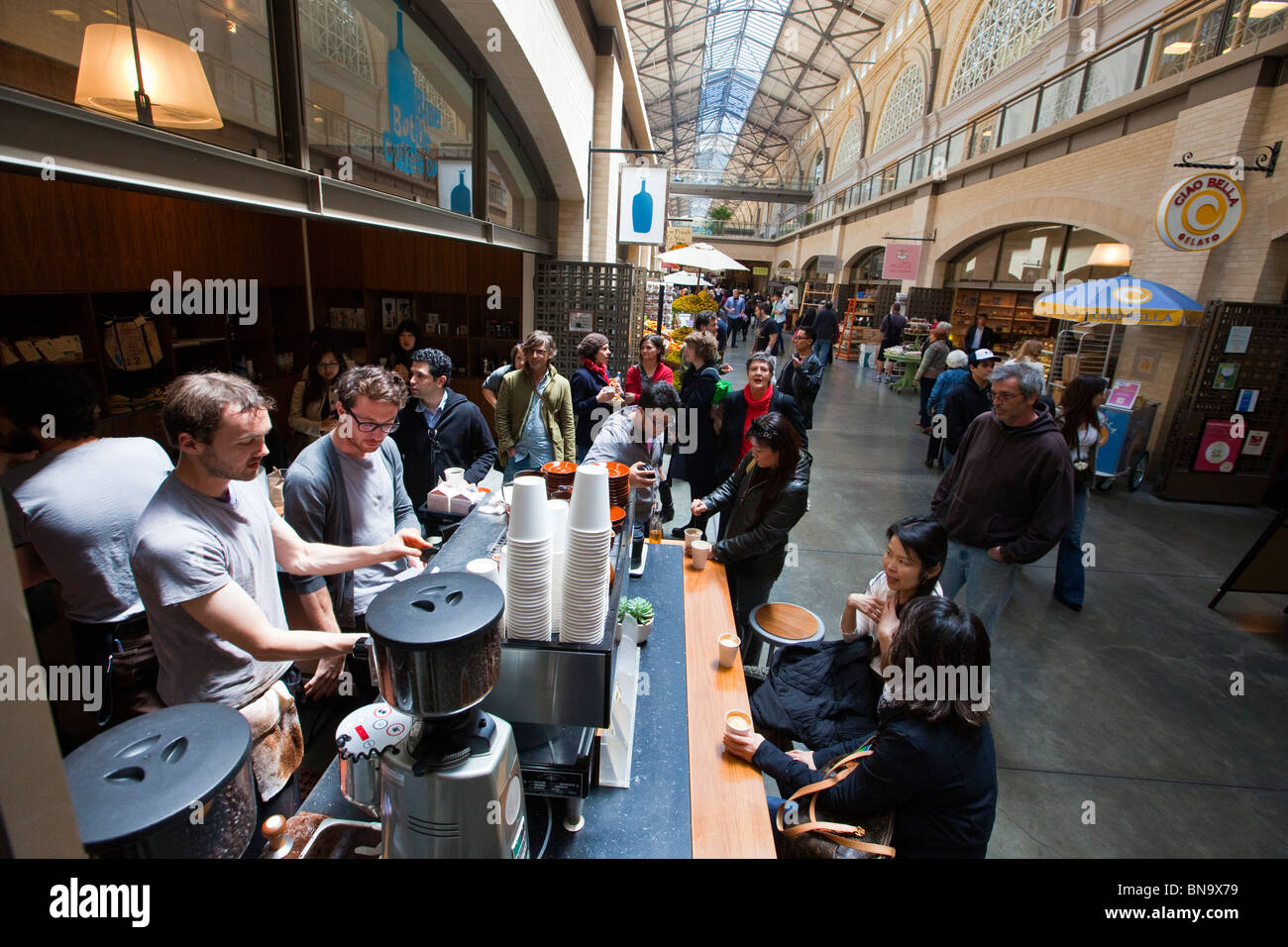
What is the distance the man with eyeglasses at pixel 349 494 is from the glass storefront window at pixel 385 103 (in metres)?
1.61

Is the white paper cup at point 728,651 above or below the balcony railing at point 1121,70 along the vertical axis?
below

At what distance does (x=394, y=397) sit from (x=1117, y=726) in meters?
4.55

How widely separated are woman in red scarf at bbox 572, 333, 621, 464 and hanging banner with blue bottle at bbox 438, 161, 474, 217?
160cm

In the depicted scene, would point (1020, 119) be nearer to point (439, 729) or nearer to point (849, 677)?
point (849, 677)

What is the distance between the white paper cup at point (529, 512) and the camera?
137cm

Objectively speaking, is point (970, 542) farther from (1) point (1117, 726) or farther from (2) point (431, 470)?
(2) point (431, 470)

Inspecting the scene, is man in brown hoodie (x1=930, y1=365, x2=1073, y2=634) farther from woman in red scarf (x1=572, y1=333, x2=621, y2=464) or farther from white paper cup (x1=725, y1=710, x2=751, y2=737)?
woman in red scarf (x1=572, y1=333, x2=621, y2=464)

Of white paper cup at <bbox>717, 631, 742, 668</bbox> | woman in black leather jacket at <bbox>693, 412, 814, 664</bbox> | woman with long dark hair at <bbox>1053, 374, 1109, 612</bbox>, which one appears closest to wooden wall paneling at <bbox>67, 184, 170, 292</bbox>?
woman in black leather jacket at <bbox>693, 412, 814, 664</bbox>

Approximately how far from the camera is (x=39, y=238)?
4109 millimetres

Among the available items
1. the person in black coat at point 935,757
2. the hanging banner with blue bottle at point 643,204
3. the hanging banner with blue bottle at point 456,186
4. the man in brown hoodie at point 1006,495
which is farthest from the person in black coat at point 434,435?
the hanging banner with blue bottle at point 643,204

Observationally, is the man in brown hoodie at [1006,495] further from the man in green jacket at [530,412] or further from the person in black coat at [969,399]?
the man in green jacket at [530,412]

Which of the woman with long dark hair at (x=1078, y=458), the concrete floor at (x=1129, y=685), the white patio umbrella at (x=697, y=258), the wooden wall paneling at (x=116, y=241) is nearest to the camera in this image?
the concrete floor at (x=1129, y=685)

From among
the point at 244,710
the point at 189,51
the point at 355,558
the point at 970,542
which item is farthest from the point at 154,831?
the point at 970,542

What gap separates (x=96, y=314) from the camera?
4617 mm
